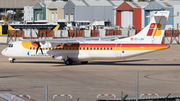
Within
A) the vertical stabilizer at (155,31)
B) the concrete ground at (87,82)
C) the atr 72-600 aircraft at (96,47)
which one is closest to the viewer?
the concrete ground at (87,82)

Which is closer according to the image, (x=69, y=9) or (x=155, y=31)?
(x=155, y=31)

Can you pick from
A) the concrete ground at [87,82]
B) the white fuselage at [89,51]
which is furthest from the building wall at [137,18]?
the concrete ground at [87,82]

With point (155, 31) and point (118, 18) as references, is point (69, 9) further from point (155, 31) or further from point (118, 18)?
point (155, 31)

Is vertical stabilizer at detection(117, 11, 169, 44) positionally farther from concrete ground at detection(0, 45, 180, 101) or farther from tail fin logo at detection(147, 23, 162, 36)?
concrete ground at detection(0, 45, 180, 101)

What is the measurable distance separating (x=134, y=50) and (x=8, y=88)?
1585 cm

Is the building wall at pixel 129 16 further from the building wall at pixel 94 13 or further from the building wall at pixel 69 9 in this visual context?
the building wall at pixel 69 9

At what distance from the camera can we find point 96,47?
35469mm

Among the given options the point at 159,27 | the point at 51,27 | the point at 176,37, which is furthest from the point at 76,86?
the point at 51,27

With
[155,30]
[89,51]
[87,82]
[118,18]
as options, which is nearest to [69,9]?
[118,18]

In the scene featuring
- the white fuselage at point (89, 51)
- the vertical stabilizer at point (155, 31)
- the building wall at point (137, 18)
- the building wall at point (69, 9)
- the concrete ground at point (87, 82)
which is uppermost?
the building wall at point (69, 9)

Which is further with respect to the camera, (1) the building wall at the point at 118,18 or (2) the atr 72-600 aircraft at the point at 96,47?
(1) the building wall at the point at 118,18

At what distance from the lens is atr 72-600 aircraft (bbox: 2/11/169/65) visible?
33875 mm

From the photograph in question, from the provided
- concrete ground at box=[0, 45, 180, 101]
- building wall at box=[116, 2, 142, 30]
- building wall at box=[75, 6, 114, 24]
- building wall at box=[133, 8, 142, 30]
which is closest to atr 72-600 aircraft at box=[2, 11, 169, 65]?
concrete ground at box=[0, 45, 180, 101]

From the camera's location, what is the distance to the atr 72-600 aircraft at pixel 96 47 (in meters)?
33.9
